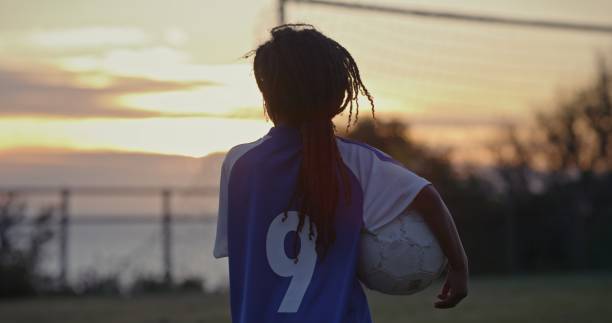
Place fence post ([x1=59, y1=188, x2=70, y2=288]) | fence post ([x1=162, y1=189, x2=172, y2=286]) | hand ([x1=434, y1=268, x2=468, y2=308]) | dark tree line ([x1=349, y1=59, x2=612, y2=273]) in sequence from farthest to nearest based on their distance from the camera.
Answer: dark tree line ([x1=349, y1=59, x2=612, y2=273])
fence post ([x1=162, y1=189, x2=172, y2=286])
fence post ([x1=59, y1=188, x2=70, y2=288])
hand ([x1=434, y1=268, x2=468, y2=308])

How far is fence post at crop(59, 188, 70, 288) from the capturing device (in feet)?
53.0

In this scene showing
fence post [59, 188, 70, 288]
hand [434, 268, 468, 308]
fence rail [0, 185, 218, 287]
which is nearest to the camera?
hand [434, 268, 468, 308]

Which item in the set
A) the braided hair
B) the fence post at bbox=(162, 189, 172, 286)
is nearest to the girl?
the braided hair

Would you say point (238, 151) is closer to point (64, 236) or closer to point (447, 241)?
point (447, 241)

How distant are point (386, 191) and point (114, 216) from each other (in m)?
14.1


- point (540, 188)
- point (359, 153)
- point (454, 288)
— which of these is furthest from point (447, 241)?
point (540, 188)

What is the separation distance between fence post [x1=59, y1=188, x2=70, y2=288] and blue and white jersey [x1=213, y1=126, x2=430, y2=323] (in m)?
13.2

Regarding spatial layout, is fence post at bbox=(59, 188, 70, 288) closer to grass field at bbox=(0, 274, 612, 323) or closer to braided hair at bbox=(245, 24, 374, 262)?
grass field at bbox=(0, 274, 612, 323)

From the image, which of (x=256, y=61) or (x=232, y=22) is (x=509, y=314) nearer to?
(x=232, y=22)

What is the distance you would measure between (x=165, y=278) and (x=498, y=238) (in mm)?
6520

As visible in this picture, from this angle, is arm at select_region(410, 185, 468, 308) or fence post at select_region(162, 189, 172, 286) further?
fence post at select_region(162, 189, 172, 286)

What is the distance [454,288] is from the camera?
130 inches

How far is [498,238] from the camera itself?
795 inches

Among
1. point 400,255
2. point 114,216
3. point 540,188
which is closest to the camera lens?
point 400,255
